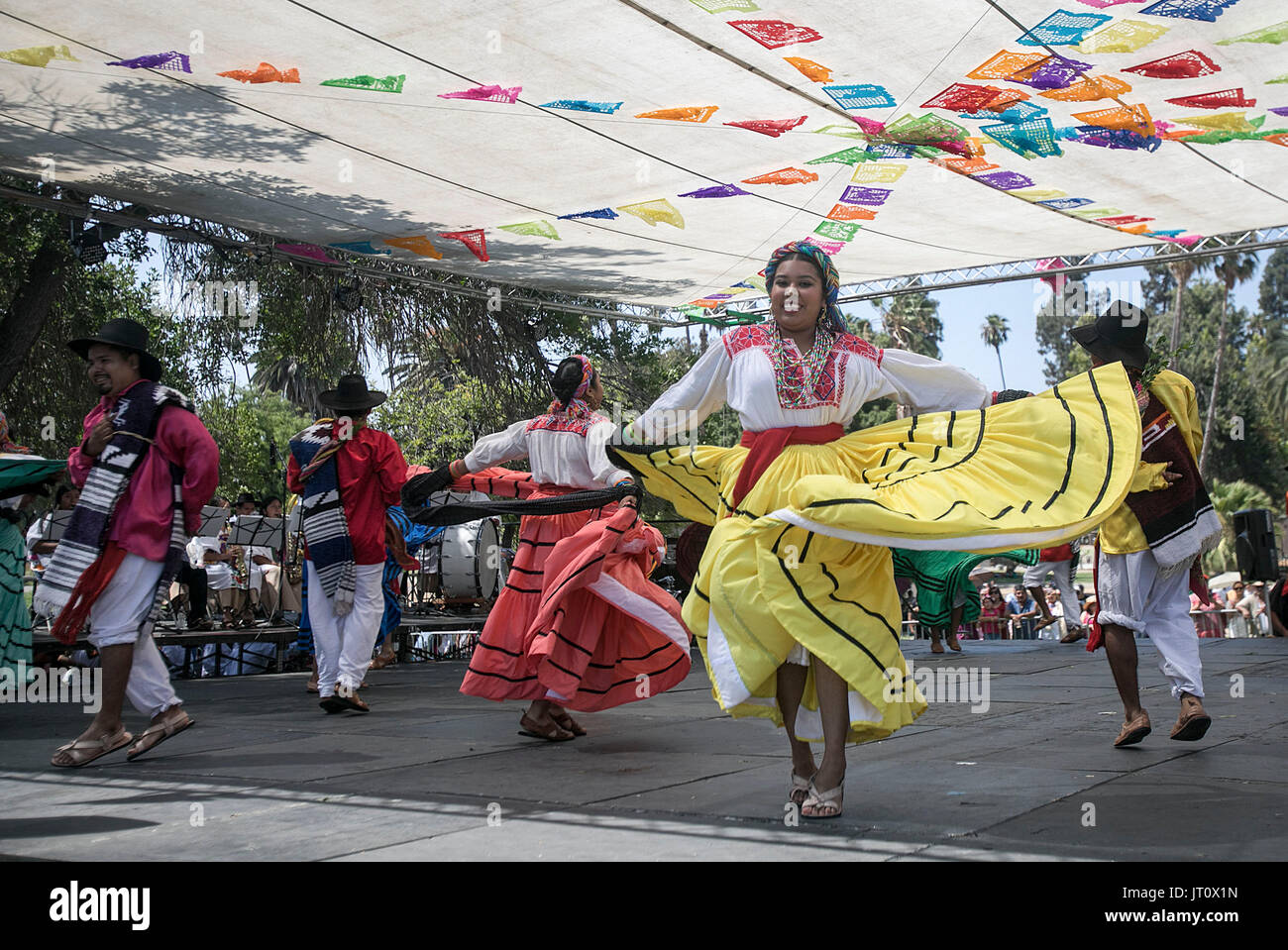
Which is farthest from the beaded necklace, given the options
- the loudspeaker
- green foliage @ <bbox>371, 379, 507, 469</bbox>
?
green foliage @ <bbox>371, 379, 507, 469</bbox>

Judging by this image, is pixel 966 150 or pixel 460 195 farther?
pixel 460 195

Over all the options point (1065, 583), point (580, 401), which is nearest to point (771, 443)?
point (580, 401)

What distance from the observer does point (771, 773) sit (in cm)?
429

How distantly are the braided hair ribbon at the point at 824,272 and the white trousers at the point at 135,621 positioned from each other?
9.49ft

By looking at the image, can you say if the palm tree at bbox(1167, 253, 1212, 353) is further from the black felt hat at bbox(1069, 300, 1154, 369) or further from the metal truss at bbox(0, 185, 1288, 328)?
the black felt hat at bbox(1069, 300, 1154, 369)

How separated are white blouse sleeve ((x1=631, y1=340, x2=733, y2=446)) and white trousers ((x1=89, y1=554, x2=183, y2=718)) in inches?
89.1

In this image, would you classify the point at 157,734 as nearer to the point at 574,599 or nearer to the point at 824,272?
the point at 574,599

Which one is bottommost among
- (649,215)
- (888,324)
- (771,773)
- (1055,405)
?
(771,773)

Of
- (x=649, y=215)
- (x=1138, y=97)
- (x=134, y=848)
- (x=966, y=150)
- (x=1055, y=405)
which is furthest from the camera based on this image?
A: (x=649, y=215)
